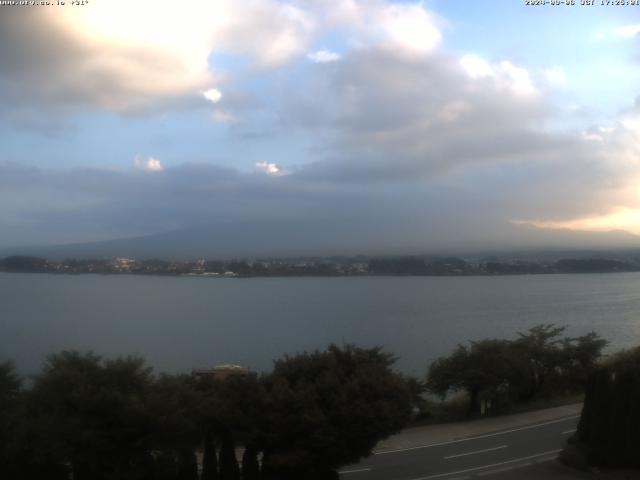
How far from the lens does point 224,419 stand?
9.48 m

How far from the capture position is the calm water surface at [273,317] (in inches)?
1288

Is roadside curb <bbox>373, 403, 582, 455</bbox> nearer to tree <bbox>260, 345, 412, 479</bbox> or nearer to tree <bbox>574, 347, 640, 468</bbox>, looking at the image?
tree <bbox>260, 345, 412, 479</bbox>

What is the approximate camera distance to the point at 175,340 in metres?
37.2

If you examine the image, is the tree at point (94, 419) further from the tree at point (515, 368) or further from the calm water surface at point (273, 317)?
the calm water surface at point (273, 317)

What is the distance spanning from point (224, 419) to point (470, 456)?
19.3 ft

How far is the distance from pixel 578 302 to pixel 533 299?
531 centimetres

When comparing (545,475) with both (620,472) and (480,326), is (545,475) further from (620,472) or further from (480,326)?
(480,326)

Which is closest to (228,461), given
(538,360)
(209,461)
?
(209,461)

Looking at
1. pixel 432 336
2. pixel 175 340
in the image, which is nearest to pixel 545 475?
pixel 432 336

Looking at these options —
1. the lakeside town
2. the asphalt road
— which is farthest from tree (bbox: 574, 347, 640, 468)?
the lakeside town

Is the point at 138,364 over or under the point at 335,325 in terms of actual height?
over

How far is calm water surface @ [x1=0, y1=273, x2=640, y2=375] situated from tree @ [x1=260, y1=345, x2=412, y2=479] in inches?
682

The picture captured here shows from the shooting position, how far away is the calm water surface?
1288 inches

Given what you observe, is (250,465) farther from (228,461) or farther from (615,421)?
(615,421)
